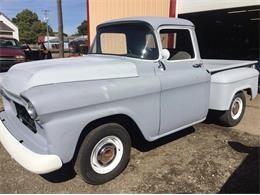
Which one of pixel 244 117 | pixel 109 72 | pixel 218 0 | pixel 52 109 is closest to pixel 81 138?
pixel 52 109

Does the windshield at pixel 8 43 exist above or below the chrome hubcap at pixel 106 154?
above

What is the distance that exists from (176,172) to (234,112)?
8.35 ft

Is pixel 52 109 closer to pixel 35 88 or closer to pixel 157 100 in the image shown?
pixel 35 88

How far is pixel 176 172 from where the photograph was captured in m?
3.37

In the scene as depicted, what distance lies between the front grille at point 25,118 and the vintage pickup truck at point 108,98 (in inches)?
0.5

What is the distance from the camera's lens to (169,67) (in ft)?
11.7

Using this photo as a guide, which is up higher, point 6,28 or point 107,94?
point 6,28

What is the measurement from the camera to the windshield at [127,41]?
137 inches

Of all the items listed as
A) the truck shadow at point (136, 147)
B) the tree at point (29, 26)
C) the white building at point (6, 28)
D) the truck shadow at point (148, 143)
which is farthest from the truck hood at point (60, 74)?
the tree at point (29, 26)

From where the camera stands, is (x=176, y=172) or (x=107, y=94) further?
(x=176, y=172)

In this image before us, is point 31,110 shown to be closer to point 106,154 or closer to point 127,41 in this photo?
point 106,154

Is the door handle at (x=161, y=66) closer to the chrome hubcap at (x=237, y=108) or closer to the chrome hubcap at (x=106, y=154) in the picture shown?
the chrome hubcap at (x=106, y=154)

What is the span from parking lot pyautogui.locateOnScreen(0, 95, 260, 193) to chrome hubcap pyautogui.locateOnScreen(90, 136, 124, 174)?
0.21m

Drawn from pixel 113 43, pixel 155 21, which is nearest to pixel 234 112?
pixel 155 21
